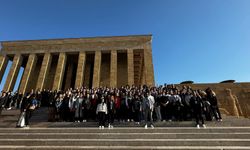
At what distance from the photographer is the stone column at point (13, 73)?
20.4 m

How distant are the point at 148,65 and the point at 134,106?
11.9m

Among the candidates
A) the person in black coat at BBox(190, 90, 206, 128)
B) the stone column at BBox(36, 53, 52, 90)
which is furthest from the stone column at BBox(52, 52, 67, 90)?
the person in black coat at BBox(190, 90, 206, 128)

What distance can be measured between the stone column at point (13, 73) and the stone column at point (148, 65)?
49.5 feet

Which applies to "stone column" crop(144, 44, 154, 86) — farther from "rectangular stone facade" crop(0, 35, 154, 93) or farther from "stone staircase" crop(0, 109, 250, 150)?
"stone staircase" crop(0, 109, 250, 150)

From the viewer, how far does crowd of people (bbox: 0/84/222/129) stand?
855 centimetres

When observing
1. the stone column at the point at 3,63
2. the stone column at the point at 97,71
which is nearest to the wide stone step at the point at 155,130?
the stone column at the point at 97,71

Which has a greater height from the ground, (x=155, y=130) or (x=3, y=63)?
(x=3, y=63)

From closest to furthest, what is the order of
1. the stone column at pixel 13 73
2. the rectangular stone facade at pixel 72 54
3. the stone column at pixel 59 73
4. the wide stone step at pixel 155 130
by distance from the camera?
the wide stone step at pixel 155 130 → the stone column at pixel 59 73 → the stone column at pixel 13 73 → the rectangular stone facade at pixel 72 54

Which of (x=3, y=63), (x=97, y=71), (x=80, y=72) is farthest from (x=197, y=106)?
(x=3, y=63)

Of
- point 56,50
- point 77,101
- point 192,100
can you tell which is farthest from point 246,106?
point 56,50

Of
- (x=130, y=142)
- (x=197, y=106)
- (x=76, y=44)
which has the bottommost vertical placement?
(x=130, y=142)

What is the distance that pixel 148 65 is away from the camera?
20547 mm

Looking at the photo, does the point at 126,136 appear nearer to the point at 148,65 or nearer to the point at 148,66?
the point at 148,66

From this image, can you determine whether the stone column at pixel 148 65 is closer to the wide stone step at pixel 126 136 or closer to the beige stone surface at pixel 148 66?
the beige stone surface at pixel 148 66
